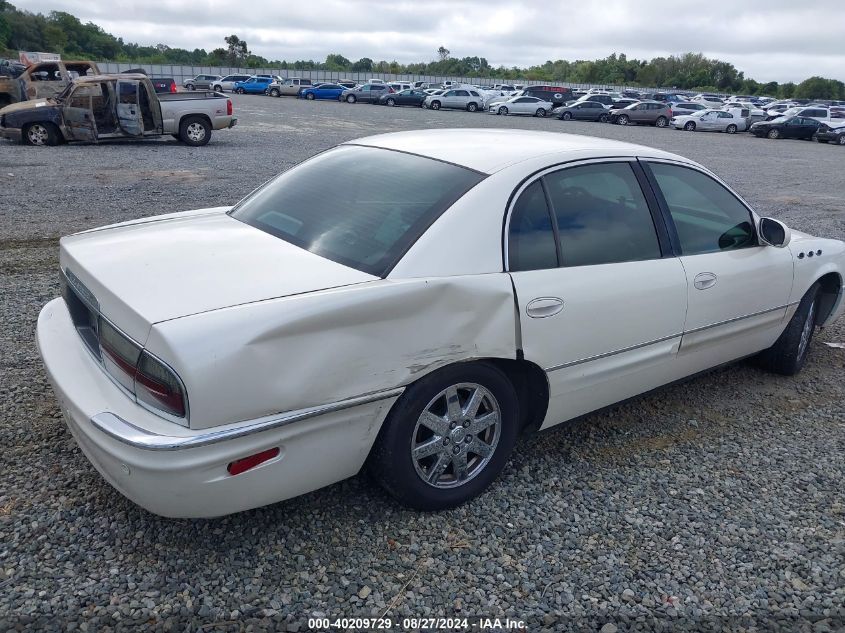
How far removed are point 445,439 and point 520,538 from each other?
519mm

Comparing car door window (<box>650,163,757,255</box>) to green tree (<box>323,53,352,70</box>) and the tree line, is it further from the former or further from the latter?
green tree (<box>323,53,352,70</box>)

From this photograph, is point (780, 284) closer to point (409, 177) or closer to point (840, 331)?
point (840, 331)

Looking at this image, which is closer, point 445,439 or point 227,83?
point 445,439

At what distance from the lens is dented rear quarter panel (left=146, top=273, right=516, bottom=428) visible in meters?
2.29

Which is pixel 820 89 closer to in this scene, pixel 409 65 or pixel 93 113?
pixel 409 65

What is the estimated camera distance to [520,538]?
115 inches

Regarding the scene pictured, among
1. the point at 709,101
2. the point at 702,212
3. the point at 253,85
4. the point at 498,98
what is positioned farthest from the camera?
the point at 253,85

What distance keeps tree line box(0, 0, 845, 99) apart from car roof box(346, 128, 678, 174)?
270 ft

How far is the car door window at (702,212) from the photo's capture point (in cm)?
376

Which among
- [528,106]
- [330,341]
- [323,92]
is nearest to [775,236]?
[330,341]

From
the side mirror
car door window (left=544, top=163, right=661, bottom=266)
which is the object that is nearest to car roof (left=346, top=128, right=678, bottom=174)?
car door window (left=544, top=163, right=661, bottom=266)

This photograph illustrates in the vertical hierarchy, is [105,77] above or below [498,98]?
Answer: above

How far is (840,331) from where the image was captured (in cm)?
571

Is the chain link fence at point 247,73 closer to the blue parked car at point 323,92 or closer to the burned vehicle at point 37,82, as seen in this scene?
the blue parked car at point 323,92
